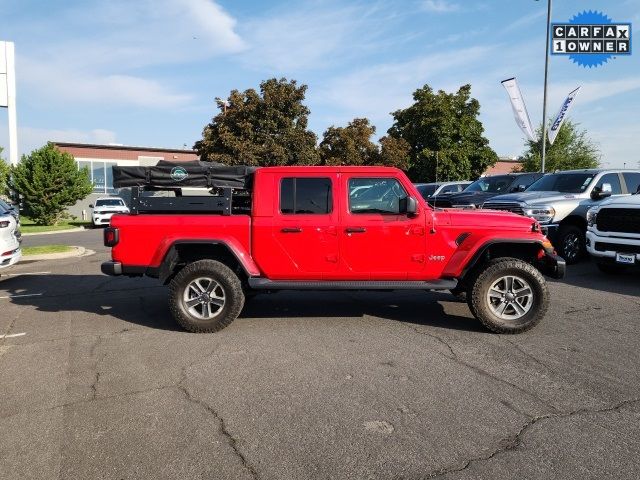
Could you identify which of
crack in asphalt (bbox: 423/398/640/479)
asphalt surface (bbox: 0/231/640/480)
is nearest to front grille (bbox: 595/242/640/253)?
asphalt surface (bbox: 0/231/640/480)

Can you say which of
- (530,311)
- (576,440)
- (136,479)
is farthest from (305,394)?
(530,311)

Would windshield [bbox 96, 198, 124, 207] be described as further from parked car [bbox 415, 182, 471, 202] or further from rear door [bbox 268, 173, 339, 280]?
rear door [bbox 268, 173, 339, 280]

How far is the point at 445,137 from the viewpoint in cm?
3975

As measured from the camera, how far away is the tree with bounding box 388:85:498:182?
3956 cm

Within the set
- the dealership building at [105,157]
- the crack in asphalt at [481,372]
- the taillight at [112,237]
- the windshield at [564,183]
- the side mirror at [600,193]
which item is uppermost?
the dealership building at [105,157]

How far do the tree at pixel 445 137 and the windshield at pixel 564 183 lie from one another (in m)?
26.6

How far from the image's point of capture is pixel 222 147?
2961cm

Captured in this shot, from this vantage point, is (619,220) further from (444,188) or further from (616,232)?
(444,188)

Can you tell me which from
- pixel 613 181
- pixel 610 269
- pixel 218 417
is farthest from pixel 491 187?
pixel 218 417

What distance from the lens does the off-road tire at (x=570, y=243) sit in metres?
10.5

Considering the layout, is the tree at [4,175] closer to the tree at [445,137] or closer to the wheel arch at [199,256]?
the wheel arch at [199,256]

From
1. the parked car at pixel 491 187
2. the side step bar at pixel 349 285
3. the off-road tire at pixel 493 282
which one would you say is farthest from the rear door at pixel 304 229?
the parked car at pixel 491 187

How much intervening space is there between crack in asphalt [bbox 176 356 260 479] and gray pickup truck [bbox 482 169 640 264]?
811cm

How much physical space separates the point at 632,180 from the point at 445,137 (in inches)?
1158
